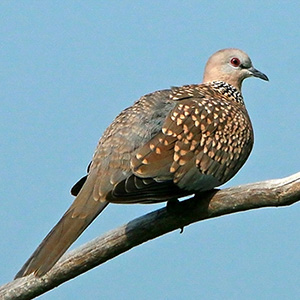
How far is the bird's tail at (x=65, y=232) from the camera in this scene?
182 inches

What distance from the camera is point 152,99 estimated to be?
566 centimetres

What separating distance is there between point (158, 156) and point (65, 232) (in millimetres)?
811

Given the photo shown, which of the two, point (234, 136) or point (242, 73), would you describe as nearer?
point (234, 136)

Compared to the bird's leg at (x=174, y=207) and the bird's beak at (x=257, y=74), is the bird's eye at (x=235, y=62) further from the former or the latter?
the bird's leg at (x=174, y=207)

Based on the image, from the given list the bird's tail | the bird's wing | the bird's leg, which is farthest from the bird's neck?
the bird's tail

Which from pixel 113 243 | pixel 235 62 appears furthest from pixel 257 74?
pixel 113 243

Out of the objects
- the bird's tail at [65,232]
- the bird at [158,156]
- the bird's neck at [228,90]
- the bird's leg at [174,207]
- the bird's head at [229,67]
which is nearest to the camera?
the bird's tail at [65,232]

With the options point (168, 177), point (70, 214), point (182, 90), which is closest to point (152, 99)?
point (182, 90)

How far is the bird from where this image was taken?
15.9 feet

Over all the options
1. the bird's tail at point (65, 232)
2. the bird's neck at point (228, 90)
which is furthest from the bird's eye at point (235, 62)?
the bird's tail at point (65, 232)

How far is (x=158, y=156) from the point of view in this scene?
5105 millimetres

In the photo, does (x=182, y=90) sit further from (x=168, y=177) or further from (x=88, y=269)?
(x=88, y=269)

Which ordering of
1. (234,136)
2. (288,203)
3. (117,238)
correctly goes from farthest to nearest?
(234,136), (117,238), (288,203)

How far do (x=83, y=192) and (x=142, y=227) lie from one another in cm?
45
